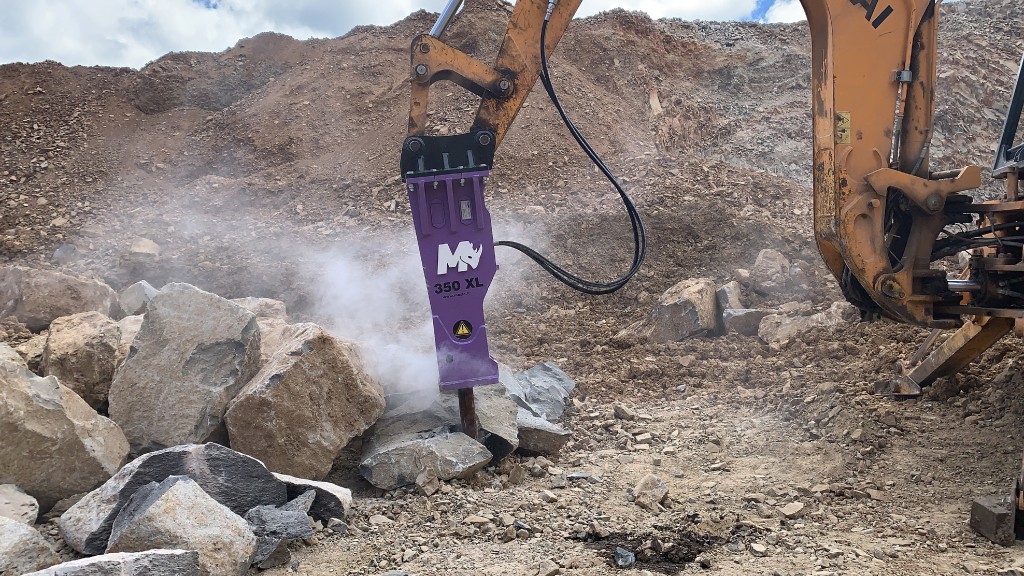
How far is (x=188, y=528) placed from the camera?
120 inches

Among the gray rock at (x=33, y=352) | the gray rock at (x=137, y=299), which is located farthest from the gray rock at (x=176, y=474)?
the gray rock at (x=137, y=299)

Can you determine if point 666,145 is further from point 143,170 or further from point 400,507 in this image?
point 400,507

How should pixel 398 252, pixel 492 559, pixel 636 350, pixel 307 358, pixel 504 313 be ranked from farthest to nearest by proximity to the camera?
pixel 398 252 → pixel 504 313 → pixel 636 350 → pixel 307 358 → pixel 492 559

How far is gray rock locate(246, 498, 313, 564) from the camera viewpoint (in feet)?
10.8

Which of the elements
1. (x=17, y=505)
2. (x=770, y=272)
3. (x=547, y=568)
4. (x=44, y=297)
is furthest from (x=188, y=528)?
(x=770, y=272)

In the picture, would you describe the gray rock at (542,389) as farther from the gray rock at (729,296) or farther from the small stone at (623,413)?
the gray rock at (729,296)

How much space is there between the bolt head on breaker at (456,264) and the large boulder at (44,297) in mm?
3367

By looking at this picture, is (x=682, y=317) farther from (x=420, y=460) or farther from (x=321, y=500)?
(x=321, y=500)

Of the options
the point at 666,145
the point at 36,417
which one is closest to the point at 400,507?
the point at 36,417

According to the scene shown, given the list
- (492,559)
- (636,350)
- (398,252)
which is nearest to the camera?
(492,559)

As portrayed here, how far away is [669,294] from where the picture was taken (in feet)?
23.1

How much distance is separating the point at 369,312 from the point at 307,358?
3.90 meters

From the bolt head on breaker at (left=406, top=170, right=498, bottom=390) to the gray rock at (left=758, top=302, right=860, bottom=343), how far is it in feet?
9.61

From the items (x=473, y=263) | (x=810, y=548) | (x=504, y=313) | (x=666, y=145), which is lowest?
(x=810, y=548)
